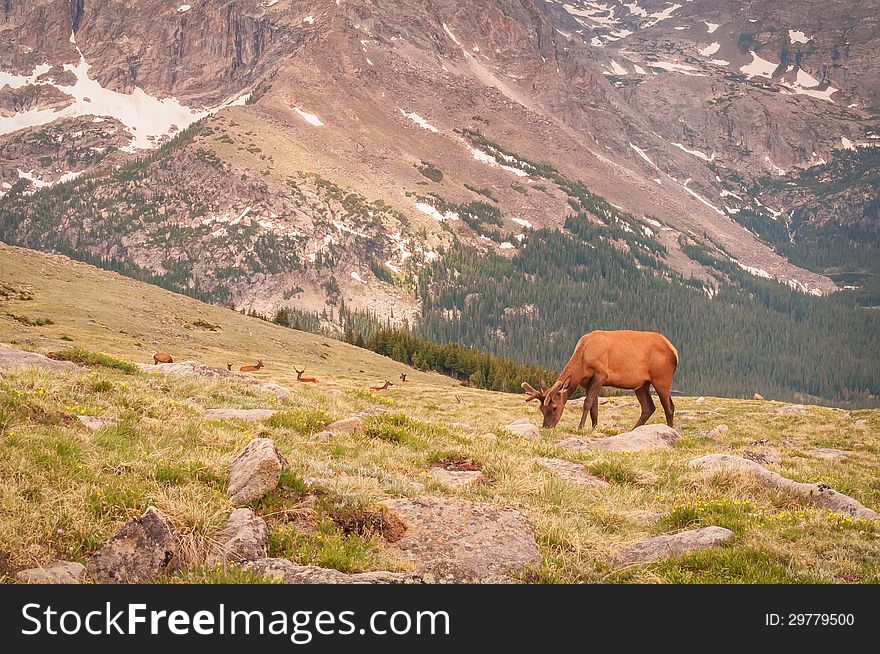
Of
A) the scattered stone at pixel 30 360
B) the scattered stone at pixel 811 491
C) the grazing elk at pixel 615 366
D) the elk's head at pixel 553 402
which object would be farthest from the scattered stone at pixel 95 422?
the grazing elk at pixel 615 366

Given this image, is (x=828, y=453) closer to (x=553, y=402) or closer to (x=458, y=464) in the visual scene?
(x=553, y=402)

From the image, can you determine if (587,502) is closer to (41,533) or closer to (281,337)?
(41,533)

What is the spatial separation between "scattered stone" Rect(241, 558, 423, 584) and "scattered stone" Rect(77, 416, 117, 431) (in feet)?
17.0

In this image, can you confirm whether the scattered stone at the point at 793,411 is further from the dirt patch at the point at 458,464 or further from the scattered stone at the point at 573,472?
the dirt patch at the point at 458,464

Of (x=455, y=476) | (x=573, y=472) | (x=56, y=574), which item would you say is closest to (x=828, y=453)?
(x=573, y=472)

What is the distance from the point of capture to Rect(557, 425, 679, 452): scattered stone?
1838cm

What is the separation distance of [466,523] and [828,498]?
7445mm

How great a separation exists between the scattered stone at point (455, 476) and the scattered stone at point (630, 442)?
6.45 metres

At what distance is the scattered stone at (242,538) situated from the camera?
6932 millimetres

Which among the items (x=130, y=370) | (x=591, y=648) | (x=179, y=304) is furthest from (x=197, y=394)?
(x=179, y=304)

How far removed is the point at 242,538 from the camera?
282 inches

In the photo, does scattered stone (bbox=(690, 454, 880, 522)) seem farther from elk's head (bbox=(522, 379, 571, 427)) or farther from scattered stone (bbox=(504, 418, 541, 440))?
elk's head (bbox=(522, 379, 571, 427))

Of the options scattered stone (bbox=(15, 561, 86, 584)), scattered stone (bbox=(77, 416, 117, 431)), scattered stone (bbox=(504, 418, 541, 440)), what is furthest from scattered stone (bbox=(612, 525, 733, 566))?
scattered stone (bbox=(504, 418, 541, 440))

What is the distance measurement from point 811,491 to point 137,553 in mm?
11607
